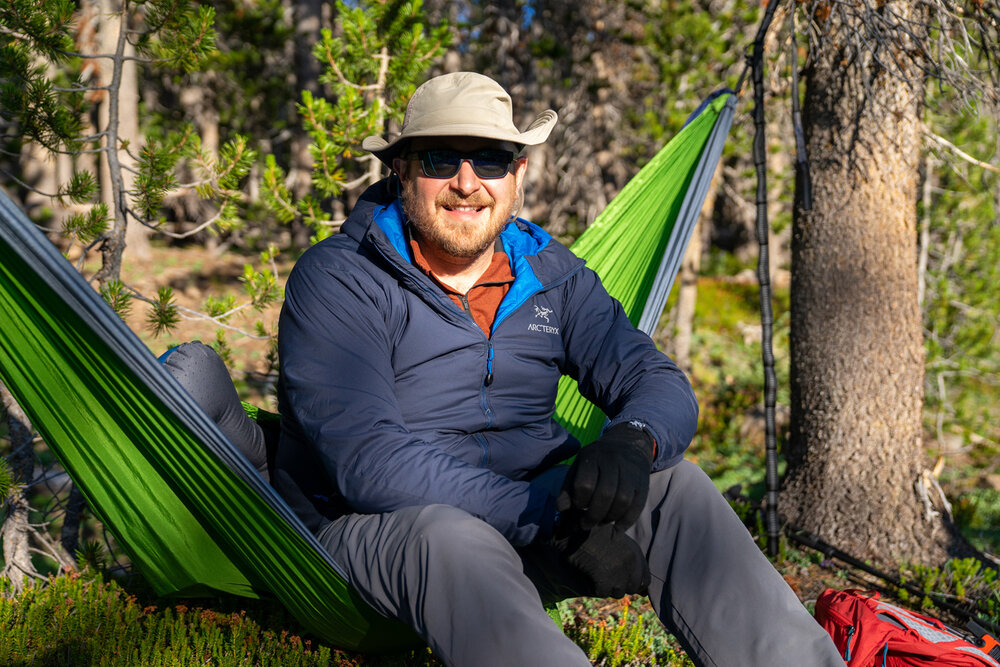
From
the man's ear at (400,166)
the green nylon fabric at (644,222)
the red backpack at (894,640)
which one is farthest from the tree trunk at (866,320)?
the man's ear at (400,166)

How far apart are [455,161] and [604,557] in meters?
0.95

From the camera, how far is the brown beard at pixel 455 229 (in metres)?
1.88

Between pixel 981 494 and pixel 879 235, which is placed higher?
pixel 879 235

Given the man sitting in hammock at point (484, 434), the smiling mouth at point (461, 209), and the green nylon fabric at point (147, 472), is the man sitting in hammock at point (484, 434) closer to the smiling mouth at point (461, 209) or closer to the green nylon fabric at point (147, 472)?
the smiling mouth at point (461, 209)

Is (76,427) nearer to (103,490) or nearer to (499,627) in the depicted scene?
(103,490)

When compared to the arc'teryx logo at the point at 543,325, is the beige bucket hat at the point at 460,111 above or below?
above

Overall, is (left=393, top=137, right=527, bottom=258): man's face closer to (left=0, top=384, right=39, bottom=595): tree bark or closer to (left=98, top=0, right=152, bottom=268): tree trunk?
(left=0, top=384, right=39, bottom=595): tree bark

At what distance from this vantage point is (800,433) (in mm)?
3186

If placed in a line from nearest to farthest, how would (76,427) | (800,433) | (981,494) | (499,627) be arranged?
(499,627), (76,427), (800,433), (981,494)

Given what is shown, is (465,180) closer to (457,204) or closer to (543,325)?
(457,204)

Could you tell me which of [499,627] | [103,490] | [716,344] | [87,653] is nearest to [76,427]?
[103,490]

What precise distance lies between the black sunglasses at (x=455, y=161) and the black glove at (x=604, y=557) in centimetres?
87

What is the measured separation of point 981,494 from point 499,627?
508cm

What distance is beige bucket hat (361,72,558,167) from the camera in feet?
5.96
